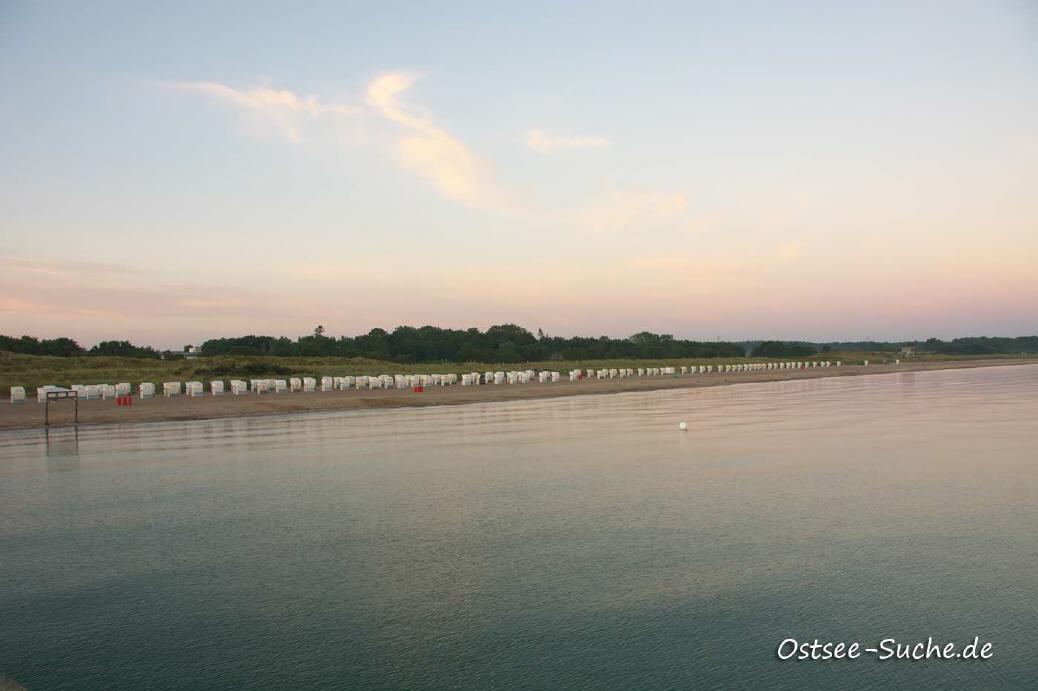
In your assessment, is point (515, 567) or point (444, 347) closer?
point (515, 567)

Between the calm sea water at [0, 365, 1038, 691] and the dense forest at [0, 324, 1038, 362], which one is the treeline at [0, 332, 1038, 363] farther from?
the calm sea water at [0, 365, 1038, 691]

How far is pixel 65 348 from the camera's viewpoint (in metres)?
103

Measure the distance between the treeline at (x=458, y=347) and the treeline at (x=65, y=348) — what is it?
15.2m

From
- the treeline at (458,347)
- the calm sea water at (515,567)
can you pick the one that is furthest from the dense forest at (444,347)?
the calm sea water at (515,567)

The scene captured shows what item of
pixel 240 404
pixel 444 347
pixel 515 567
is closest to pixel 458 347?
pixel 444 347

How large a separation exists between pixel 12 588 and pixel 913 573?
9693 millimetres

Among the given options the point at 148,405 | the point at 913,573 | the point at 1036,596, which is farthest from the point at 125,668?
the point at 148,405

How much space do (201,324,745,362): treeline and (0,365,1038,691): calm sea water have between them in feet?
360

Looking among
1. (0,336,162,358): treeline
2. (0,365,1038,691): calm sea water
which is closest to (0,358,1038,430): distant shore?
(0,365,1038,691): calm sea water

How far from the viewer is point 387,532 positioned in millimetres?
11797

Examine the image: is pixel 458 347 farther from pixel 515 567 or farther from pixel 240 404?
pixel 515 567

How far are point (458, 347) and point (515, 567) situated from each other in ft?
455

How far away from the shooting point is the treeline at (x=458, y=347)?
133m

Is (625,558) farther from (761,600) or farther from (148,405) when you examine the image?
(148,405)
